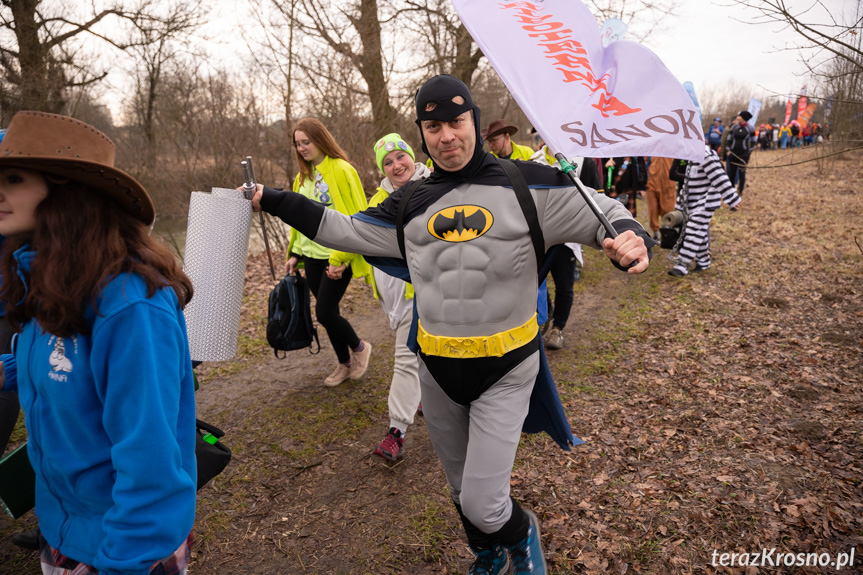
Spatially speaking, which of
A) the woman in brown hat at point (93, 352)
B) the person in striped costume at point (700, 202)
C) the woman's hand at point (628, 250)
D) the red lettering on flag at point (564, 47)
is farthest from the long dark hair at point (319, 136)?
the person in striped costume at point (700, 202)

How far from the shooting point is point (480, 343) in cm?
228

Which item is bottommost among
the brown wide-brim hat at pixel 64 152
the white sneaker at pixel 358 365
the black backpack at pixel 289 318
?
the white sneaker at pixel 358 365

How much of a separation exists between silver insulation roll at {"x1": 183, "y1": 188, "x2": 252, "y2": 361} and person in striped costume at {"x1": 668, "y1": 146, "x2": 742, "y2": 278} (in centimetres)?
693

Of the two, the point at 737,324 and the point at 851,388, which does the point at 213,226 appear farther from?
the point at 737,324

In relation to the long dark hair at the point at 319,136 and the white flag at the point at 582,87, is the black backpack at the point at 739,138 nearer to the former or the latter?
the long dark hair at the point at 319,136

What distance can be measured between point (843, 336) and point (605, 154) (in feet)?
17.0

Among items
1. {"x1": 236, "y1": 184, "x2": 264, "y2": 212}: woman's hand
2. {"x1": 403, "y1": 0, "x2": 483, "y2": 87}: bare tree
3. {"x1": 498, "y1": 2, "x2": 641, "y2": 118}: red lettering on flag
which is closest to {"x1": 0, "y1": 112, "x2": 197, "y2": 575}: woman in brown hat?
{"x1": 236, "y1": 184, "x2": 264, "y2": 212}: woman's hand

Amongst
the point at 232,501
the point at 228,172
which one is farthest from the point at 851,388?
the point at 228,172

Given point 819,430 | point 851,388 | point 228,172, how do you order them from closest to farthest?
point 819,430 < point 851,388 < point 228,172

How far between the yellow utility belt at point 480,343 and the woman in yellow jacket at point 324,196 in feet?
6.80

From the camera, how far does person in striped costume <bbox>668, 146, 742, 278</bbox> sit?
7.69 metres

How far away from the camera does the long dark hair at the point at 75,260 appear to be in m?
1.32

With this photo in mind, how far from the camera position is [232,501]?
351 cm
